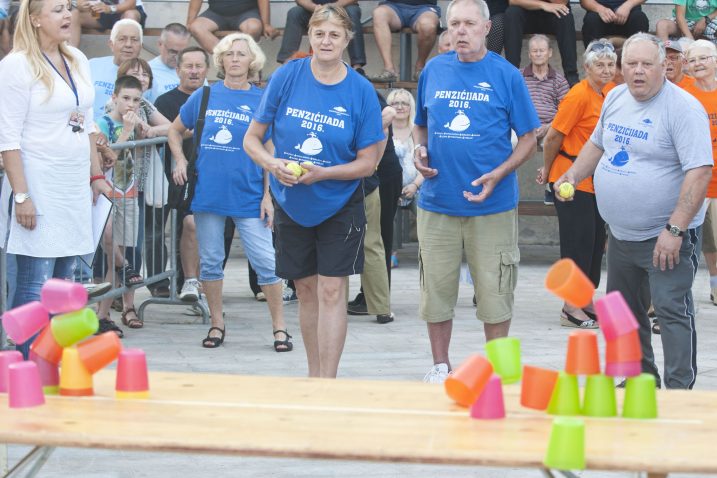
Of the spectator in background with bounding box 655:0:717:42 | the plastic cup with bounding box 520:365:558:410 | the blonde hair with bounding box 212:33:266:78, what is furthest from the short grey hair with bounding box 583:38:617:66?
the plastic cup with bounding box 520:365:558:410

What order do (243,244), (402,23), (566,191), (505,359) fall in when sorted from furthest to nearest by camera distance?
(402,23) < (243,244) < (566,191) < (505,359)

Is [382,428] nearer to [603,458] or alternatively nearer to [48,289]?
[603,458]

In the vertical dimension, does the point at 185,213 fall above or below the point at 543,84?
below

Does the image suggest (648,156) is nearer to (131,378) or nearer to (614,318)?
(614,318)

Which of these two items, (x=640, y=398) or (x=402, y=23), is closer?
(x=640, y=398)

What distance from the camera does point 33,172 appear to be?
18.7 ft

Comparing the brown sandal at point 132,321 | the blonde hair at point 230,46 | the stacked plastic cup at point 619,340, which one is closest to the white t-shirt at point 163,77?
the brown sandal at point 132,321

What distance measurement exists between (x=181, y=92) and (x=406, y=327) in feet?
7.81

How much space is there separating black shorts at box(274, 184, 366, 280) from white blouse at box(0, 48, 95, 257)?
98 centimetres

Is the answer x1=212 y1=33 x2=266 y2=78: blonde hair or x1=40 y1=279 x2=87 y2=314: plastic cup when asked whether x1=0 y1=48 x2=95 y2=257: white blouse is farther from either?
x1=40 y1=279 x2=87 y2=314: plastic cup

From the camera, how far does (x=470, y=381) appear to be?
3.35 metres

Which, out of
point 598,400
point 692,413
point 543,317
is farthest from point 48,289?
point 543,317

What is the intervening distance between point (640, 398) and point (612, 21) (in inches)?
355

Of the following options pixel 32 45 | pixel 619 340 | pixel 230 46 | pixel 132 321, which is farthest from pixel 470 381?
pixel 132 321
